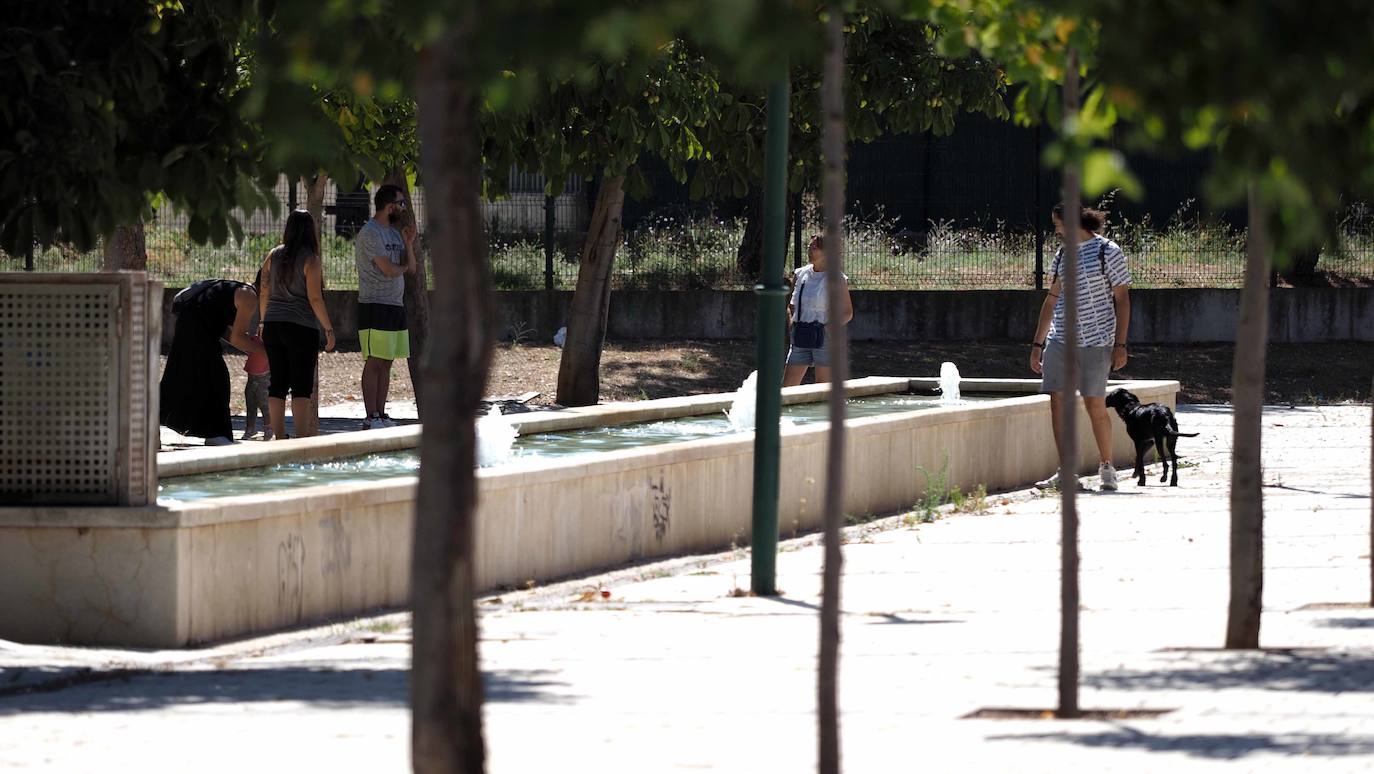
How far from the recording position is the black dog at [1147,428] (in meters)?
14.6

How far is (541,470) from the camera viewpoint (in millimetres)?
10500

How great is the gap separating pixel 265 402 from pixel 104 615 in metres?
7.84

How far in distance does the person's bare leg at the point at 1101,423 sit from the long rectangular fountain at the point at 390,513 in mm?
839

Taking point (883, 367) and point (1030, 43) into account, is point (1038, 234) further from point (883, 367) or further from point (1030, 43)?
point (1030, 43)

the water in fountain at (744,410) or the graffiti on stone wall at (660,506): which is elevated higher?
the water in fountain at (744,410)

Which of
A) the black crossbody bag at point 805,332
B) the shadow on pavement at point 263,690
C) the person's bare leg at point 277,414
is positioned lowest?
the shadow on pavement at point 263,690

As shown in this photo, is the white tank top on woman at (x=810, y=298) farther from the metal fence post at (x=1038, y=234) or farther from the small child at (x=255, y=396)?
the metal fence post at (x=1038, y=234)

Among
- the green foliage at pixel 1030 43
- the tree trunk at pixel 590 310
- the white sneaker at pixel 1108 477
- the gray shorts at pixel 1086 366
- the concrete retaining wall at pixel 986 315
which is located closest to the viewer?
the green foliage at pixel 1030 43

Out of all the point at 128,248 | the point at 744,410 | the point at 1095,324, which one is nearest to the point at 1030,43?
the point at 1095,324

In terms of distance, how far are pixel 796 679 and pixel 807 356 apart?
392 inches

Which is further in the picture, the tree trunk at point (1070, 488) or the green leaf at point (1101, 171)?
the tree trunk at point (1070, 488)

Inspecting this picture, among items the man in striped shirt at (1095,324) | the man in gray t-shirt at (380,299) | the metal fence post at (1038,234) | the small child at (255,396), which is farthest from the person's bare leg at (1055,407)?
the metal fence post at (1038,234)

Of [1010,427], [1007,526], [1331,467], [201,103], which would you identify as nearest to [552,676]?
[201,103]

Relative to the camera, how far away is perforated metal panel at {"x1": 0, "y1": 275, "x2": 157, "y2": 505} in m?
8.66
